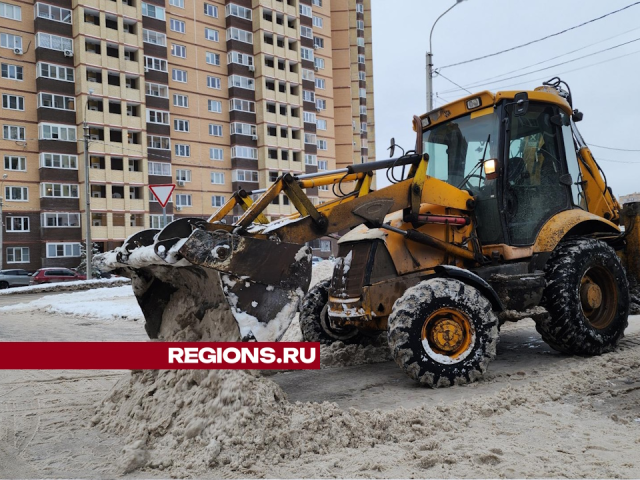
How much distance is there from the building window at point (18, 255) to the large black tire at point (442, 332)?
40012mm

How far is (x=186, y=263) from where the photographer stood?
4.50 metres

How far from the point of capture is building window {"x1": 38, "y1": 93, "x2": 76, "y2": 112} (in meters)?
40.3

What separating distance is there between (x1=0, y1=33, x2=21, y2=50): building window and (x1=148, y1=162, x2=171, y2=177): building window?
39.2ft

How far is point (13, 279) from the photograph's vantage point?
32.7 metres

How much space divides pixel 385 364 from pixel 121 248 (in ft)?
10.3

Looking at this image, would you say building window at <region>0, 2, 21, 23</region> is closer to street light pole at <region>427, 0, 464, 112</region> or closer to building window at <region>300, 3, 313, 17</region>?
building window at <region>300, 3, 313, 17</region>

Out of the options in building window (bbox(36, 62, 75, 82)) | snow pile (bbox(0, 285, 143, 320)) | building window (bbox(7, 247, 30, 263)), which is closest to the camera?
snow pile (bbox(0, 285, 143, 320))

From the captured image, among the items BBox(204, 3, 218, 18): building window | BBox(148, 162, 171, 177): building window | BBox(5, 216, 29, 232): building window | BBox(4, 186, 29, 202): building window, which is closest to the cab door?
BBox(5, 216, 29, 232): building window

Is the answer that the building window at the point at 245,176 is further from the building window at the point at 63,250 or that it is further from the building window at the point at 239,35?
the building window at the point at 63,250

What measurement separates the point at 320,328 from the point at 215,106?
45292mm

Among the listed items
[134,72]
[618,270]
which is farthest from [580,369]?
[134,72]

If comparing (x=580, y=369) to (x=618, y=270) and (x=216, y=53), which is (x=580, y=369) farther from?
(x=216, y=53)

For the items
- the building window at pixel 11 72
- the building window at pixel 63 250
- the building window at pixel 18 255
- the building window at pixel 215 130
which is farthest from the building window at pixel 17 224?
the building window at pixel 215 130

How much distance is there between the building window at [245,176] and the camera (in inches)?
1956
